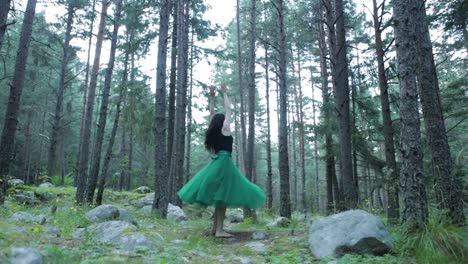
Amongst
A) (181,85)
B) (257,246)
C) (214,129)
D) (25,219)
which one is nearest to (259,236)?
(257,246)

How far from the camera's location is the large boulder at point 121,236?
178 inches

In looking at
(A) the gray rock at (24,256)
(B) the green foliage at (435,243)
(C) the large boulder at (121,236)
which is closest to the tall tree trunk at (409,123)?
(B) the green foliage at (435,243)

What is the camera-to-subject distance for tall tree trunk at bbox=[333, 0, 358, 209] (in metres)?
8.47

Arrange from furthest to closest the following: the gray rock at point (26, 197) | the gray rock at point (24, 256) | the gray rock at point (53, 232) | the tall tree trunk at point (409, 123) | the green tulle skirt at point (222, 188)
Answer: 1. the gray rock at point (26, 197)
2. the green tulle skirt at point (222, 188)
3. the gray rock at point (53, 232)
4. the tall tree trunk at point (409, 123)
5. the gray rock at point (24, 256)

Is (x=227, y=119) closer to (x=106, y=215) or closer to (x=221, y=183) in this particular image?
(x=221, y=183)

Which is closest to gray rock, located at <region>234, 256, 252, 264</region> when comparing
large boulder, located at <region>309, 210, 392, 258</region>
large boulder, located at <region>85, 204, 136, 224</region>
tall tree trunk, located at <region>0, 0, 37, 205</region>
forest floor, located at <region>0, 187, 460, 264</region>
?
forest floor, located at <region>0, 187, 460, 264</region>

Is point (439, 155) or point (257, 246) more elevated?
point (439, 155)

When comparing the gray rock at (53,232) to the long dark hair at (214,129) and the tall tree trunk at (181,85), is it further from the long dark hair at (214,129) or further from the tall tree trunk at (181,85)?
the tall tree trunk at (181,85)

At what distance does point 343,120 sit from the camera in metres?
8.95

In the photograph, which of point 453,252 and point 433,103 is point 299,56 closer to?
point 433,103

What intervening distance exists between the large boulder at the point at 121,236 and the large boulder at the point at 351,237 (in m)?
2.26

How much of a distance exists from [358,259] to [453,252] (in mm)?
996

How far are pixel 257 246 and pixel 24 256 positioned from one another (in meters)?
3.33

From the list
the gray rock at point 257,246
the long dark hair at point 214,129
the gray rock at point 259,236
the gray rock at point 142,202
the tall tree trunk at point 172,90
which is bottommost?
the gray rock at point 257,246
